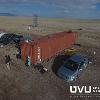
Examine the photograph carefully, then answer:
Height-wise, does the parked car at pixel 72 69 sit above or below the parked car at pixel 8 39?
below

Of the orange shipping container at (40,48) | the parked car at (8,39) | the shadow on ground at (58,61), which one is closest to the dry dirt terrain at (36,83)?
the shadow on ground at (58,61)

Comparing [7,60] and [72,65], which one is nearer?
[72,65]

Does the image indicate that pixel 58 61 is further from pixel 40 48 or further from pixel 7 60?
pixel 7 60

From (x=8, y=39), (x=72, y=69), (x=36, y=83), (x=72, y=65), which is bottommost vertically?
(x=36, y=83)

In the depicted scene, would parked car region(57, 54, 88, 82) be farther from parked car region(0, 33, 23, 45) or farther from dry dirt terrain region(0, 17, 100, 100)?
parked car region(0, 33, 23, 45)

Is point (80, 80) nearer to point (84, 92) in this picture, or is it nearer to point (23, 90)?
point (84, 92)

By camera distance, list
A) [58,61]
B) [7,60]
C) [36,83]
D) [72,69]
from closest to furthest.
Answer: [36,83]
[72,69]
[7,60]
[58,61]

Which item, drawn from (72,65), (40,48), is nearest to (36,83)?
(72,65)

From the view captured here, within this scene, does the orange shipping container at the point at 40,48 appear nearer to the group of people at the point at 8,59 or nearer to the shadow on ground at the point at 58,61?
the shadow on ground at the point at 58,61

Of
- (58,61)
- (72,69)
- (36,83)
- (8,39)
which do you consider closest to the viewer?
(36,83)
